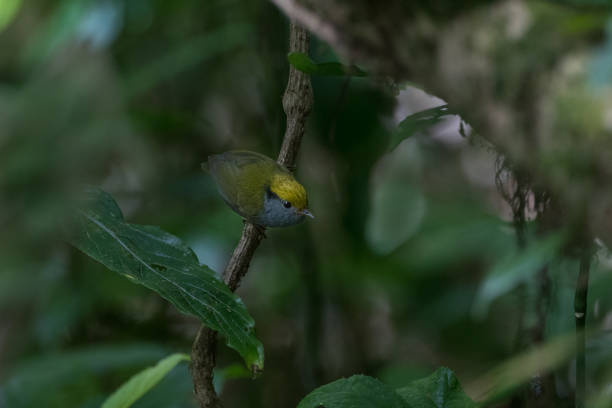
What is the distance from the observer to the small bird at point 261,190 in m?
1.79

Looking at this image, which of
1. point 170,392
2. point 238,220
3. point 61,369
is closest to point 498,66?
point 170,392

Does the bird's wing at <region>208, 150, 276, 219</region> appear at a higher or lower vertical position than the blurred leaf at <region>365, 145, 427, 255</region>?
higher

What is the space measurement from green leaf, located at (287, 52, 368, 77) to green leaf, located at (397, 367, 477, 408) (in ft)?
1.72

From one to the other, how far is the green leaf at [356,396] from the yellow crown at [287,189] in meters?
0.83

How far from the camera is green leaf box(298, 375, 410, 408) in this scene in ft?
3.45

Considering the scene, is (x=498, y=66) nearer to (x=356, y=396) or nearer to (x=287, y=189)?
(x=356, y=396)

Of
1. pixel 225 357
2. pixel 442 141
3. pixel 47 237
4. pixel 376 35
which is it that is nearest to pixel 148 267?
pixel 376 35

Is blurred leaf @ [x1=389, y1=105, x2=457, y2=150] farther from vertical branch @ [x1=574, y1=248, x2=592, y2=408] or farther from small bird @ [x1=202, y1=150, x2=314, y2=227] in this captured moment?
small bird @ [x1=202, y1=150, x2=314, y2=227]

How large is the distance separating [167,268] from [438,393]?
50 centimetres

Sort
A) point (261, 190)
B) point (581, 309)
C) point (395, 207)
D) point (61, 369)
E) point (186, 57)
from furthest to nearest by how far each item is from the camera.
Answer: point (186, 57), point (395, 207), point (61, 369), point (261, 190), point (581, 309)

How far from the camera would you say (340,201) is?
10.1 feet

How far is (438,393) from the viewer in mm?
1132

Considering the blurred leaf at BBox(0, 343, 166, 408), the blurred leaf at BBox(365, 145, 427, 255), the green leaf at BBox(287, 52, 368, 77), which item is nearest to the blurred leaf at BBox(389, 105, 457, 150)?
the green leaf at BBox(287, 52, 368, 77)

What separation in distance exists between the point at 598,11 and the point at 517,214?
0.64m
